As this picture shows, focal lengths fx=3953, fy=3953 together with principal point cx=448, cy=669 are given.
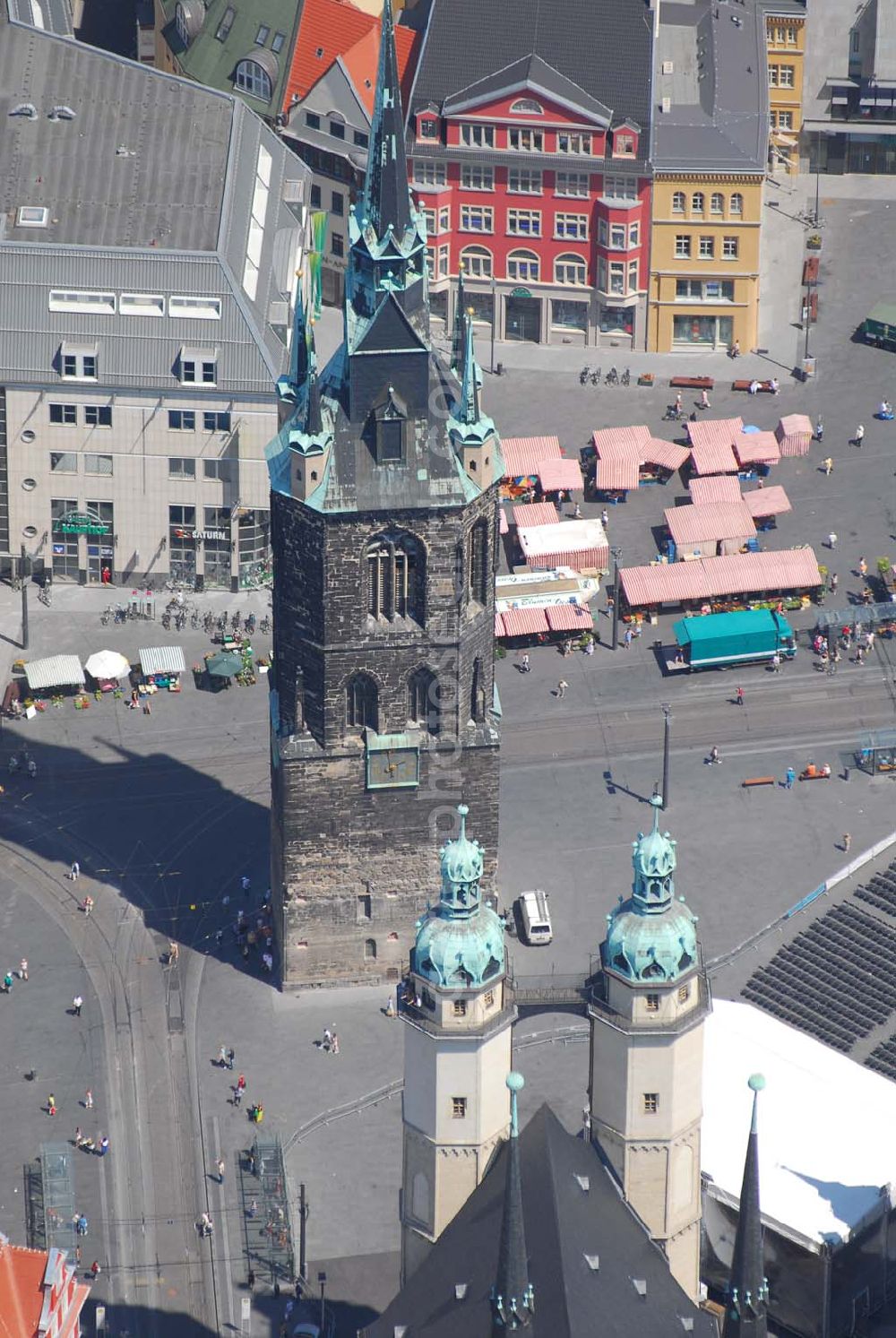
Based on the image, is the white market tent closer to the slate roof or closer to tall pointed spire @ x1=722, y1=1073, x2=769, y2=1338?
the slate roof

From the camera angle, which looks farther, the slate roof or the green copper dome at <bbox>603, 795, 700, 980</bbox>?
the green copper dome at <bbox>603, 795, 700, 980</bbox>

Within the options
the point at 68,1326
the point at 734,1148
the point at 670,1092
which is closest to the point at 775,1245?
the point at 734,1148

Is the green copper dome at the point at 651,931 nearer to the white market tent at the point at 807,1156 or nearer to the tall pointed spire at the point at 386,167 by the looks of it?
the white market tent at the point at 807,1156

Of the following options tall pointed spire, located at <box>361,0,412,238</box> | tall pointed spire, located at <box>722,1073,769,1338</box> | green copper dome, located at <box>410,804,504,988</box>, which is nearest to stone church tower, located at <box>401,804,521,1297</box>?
green copper dome, located at <box>410,804,504,988</box>

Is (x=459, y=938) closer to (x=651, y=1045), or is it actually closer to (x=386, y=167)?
(x=651, y=1045)

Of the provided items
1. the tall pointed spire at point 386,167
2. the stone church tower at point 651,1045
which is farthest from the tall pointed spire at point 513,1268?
the tall pointed spire at point 386,167

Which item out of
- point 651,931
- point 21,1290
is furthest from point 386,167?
point 21,1290
